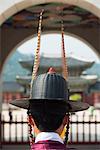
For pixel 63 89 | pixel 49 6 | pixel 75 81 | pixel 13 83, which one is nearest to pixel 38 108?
pixel 63 89

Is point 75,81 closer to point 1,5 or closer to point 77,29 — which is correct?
point 77,29

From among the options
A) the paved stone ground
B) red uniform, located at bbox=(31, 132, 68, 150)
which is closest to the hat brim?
red uniform, located at bbox=(31, 132, 68, 150)

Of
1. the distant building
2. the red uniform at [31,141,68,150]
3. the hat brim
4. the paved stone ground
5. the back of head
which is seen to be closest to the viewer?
the red uniform at [31,141,68,150]

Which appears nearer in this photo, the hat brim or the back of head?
the back of head

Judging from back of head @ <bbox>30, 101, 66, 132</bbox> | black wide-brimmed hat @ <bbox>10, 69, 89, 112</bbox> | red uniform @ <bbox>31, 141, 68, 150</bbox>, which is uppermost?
black wide-brimmed hat @ <bbox>10, 69, 89, 112</bbox>

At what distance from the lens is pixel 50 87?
2.48m

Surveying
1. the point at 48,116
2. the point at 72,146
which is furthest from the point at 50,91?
the point at 72,146

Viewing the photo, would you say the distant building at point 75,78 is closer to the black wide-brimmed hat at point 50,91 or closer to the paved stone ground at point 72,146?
the paved stone ground at point 72,146

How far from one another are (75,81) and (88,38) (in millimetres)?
30011

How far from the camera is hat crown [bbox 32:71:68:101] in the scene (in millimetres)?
2469

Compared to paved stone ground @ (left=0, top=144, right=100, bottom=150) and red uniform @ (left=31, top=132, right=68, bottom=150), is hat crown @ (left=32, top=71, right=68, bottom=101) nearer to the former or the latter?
red uniform @ (left=31, top=132, right=68, bottom=150)

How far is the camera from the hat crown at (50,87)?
2.47 m

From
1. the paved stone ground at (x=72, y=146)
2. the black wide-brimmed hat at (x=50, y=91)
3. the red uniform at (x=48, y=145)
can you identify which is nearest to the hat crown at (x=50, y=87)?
the black wide-brimmed hat at (x=50, y=91)

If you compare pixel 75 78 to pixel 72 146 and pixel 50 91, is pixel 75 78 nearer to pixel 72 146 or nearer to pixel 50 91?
pixel 72 146
